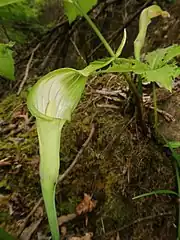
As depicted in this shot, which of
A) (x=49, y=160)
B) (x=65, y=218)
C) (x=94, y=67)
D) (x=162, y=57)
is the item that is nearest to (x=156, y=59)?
(x=162, y=57)

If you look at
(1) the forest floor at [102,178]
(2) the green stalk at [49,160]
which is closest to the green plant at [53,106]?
(2) the green stalk at [49,160]

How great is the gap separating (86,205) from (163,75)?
523 mm

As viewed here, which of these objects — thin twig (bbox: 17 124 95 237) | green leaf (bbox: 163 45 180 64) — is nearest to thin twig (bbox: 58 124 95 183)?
thin twig (bbox: 17 124 95 237)

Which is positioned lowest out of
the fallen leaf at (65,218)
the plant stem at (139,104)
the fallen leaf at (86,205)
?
the fallen leaf at (65,218)

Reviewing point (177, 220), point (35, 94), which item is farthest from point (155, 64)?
point (177, 220)

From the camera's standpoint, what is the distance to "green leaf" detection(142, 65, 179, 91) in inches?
37.6

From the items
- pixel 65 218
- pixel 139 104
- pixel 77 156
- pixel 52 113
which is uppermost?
pixel 52 113

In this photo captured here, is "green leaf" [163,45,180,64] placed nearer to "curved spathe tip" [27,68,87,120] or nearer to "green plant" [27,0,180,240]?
"green plant" [27,0,180,240]

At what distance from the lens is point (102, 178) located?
1.33 meters

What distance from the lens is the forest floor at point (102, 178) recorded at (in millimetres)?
1246

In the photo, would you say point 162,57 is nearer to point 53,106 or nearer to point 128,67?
point 128,67

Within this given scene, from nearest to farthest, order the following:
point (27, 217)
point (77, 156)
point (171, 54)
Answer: point (171, 54) < point (27, 217) < point (77, 156)

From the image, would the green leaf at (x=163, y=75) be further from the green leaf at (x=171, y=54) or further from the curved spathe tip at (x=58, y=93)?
the curved spathe tip at (x=58, y=93)

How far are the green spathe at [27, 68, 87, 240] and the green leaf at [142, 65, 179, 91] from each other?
16 centimetres
